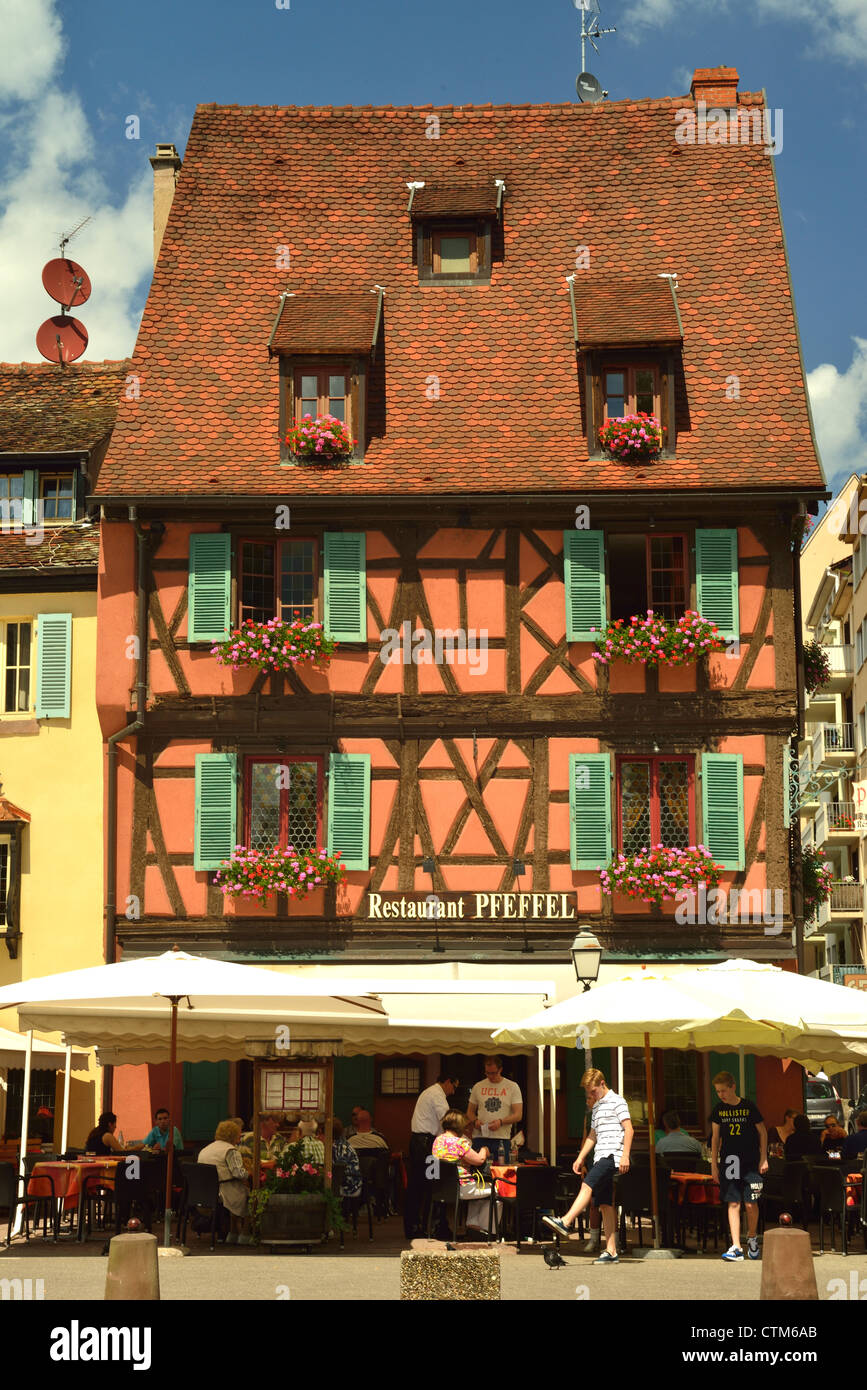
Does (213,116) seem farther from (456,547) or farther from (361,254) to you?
(456,547)

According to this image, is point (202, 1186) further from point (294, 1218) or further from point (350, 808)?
point (350, 808)

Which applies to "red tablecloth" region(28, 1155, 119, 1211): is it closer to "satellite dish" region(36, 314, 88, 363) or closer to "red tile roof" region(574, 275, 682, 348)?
"red tile roof" region(574, 275, 682, 348)

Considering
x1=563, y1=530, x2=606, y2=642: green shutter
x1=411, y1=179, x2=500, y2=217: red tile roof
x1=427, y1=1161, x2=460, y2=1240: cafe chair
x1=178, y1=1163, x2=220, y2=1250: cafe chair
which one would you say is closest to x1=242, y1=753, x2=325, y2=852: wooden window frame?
x1=563, y1=530, x2=606, y2=642: green shutter

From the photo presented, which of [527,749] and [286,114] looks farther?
[286,114]

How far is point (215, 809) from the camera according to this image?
2369 centimetres

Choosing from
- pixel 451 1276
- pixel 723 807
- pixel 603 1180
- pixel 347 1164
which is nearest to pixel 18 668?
pixel 723 807

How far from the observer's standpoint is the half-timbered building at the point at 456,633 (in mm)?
23469

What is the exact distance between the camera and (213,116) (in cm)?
2809

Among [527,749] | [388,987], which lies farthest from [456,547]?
[388,987]

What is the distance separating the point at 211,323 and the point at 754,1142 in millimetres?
13896

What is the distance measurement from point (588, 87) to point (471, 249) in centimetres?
488

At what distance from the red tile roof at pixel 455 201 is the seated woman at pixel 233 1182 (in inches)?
529

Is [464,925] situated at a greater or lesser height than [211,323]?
lesser
